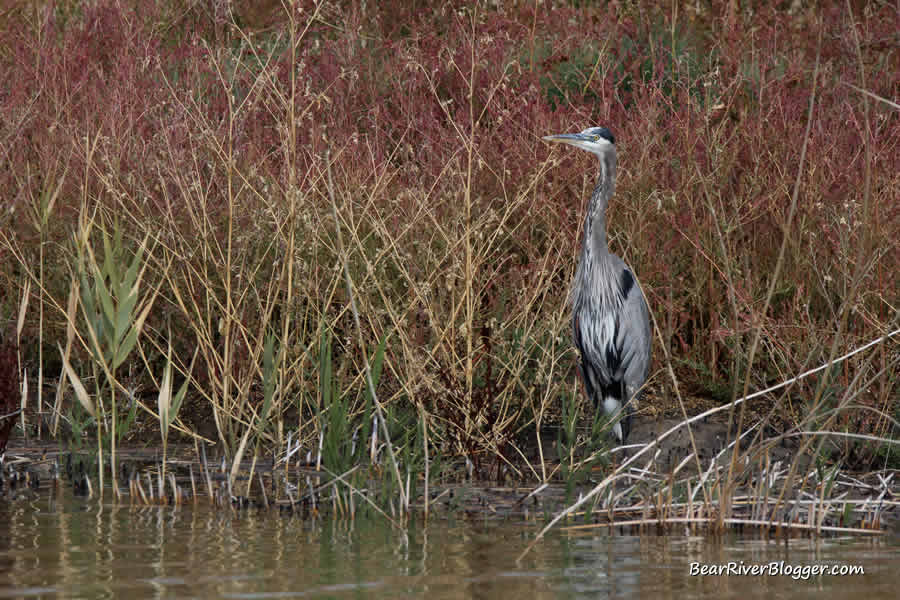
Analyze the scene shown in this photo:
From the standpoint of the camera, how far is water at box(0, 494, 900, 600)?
12.5ft

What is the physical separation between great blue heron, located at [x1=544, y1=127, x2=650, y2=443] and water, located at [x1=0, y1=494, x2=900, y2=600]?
5.58 feet

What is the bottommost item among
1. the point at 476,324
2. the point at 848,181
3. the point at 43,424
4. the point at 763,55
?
the point at 43,424

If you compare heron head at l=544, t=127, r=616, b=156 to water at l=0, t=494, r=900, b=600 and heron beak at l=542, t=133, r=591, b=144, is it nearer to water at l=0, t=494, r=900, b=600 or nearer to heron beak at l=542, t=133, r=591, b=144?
heron beak at l=542, t=133, r=591, b=144

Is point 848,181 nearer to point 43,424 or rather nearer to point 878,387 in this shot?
point 878,387

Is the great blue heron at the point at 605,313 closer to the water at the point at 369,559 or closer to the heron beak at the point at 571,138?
the heron beak at the point at 571,138

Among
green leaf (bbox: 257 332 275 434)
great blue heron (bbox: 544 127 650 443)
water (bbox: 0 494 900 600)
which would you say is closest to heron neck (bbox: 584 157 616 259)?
great blue heron (bbox: 544 127 650 443)

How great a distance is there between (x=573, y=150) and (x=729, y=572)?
3.41m

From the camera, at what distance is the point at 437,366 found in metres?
5.72

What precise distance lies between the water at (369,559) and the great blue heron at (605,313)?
1.70m

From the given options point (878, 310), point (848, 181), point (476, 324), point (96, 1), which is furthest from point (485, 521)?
point (96, 1)

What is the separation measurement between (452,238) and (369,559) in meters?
1.70

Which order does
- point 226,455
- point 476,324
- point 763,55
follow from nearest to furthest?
point 226,455 → point 476,324 → point 763,55

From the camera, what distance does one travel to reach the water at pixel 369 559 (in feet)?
12.5

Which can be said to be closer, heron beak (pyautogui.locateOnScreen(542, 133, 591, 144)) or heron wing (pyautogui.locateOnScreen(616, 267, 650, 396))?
heron beak (pyautogui.locateOnScreen(542, 133, 591, 144))
